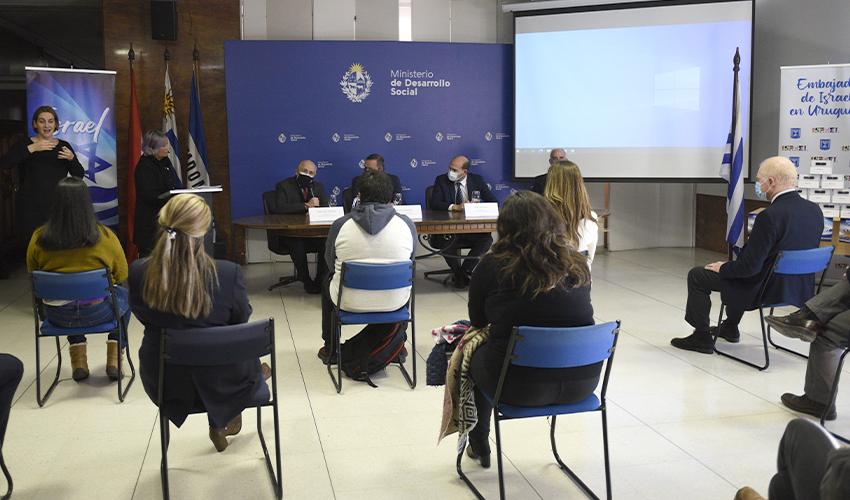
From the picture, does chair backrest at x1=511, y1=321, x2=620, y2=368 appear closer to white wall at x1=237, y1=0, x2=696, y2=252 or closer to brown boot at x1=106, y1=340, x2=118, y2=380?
brown boot at x1=106, y1=340, x2=118, y2=380

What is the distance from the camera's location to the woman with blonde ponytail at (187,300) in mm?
2965

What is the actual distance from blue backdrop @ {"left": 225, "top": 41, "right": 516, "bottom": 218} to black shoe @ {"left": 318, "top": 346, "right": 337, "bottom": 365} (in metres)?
3.94

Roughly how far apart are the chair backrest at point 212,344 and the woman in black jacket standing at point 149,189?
3.92 meters

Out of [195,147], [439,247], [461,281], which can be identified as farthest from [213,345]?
[195,147]

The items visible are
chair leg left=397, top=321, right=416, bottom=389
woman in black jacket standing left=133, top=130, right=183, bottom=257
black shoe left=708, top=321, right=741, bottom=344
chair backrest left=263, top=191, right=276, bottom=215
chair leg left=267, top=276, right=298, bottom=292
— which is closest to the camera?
chair leg left=397, top=321, right=416, bottom=389

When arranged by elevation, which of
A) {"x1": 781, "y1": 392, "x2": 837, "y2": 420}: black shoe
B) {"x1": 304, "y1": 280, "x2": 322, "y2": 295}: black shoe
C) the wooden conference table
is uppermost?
the wooden conference table

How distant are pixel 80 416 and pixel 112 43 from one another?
547 centimetres

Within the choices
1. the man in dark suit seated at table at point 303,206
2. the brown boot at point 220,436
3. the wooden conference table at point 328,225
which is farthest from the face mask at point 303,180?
the brown boot at point 220,436

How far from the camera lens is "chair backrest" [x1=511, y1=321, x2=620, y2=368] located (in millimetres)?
2773

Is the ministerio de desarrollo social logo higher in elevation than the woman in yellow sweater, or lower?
higher

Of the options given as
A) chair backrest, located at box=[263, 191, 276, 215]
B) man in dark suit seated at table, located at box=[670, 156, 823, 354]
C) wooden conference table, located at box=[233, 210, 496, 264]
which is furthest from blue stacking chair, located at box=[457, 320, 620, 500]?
chair backrest, located at box=[263, 191, 276, 215]

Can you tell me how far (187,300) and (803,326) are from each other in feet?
9.65

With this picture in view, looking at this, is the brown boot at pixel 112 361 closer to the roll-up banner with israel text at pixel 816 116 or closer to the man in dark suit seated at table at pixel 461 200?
the man in dark suit seated at table at pixel 461 200

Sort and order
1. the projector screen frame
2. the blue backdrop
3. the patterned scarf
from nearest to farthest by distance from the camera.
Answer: the patterned scarf → the projector screen frame → the blue backdrop
